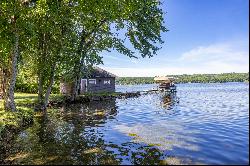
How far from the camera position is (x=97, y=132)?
20688 mm

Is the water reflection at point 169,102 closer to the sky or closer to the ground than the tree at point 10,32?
closer to the ground

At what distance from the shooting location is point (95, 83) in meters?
61.9

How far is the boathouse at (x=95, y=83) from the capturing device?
58.8m

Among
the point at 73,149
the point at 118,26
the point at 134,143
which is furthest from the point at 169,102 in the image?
the point at 73,149

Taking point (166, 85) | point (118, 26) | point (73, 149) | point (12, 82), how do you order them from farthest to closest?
point (166, 85), point (118, 26), point (12, 82), point (73, 149)

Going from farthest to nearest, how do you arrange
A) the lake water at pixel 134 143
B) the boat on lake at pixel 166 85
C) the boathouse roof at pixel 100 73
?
the boat on lake at pixel 166 85 → the boathouse roof at pixel 100 73 → the lake water at pixel 134 143

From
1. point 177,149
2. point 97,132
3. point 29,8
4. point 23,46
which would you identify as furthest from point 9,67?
point 177,149

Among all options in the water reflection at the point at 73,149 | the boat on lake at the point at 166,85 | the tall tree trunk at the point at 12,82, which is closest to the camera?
the water reflection at the point at 73,149

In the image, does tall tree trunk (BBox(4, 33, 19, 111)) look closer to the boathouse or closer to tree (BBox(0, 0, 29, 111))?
tree (BBox(0, 0, 29, 111))

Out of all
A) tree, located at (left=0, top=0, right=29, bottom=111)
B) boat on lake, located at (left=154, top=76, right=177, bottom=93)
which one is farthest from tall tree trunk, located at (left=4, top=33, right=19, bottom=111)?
boat on lake, located at (left=154, top=76, right=177, bottom=93)

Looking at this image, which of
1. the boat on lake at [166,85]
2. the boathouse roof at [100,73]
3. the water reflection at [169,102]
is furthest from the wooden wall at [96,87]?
the boat on lake at [166,85]

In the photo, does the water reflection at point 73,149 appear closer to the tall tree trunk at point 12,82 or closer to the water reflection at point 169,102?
the tall tree trunk at point 12,82

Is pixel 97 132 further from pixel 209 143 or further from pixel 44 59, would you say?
pixel 44 59

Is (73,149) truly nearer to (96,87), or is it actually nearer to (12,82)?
(12,82)
